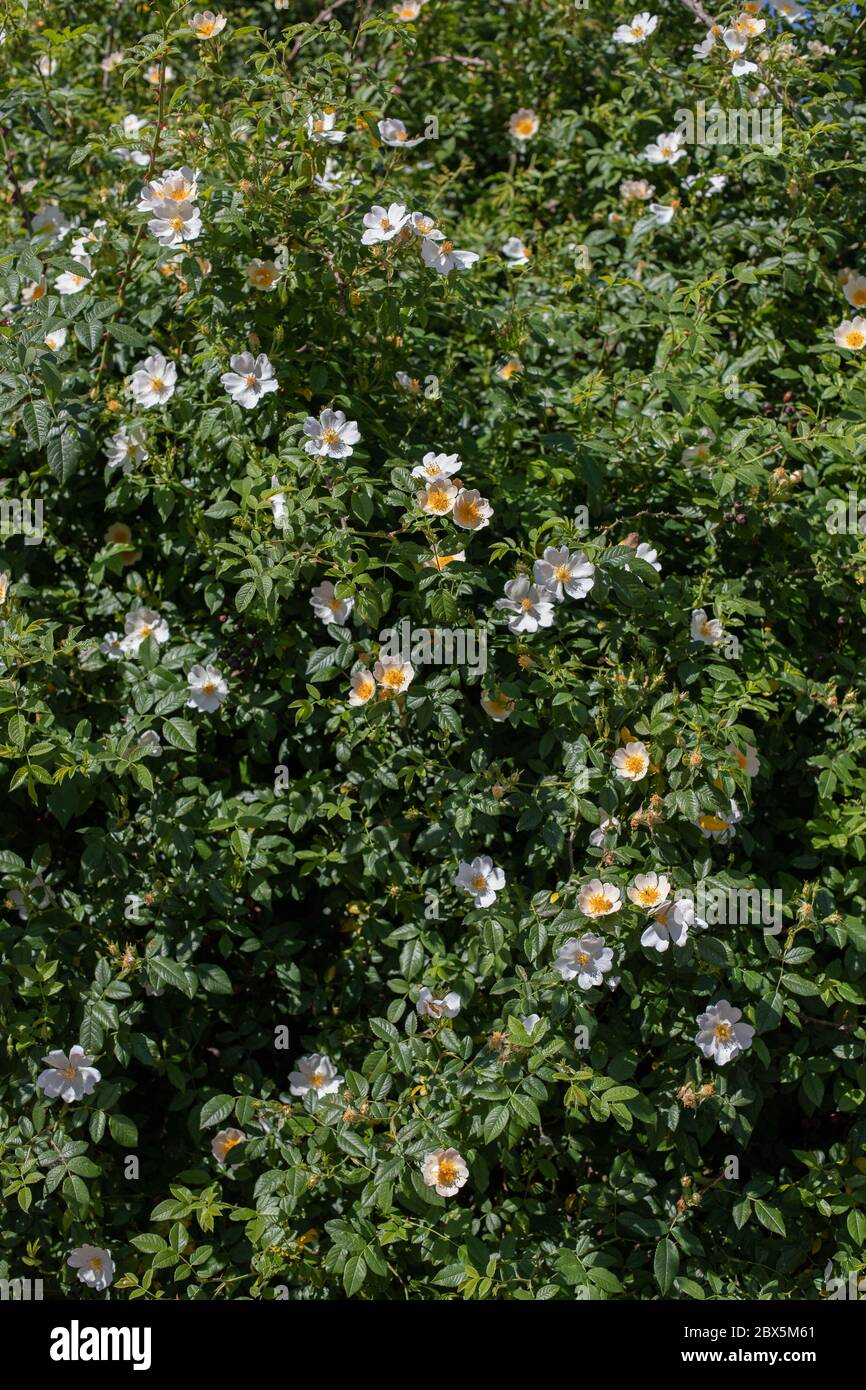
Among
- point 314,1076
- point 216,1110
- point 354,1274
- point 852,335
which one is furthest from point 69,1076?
point 852,335

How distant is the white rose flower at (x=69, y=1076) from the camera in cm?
224

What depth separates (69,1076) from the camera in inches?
89.0

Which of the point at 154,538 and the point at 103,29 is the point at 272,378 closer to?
the point at 154,538

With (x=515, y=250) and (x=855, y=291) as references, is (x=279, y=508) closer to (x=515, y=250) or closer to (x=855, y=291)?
(x=515, y=250)

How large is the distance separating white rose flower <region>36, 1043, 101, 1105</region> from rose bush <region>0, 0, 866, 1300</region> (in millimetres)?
11

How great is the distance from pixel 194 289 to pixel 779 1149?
6.47 ft

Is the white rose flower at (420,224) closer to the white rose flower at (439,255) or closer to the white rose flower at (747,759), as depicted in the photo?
the white rose flower at (439,255)

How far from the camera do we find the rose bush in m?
2.26

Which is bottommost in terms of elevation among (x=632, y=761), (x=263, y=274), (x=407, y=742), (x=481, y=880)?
(x=481, y=880)

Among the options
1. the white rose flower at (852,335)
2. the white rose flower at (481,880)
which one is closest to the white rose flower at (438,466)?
the white rose flower at (481,880)

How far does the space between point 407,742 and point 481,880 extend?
0.31 m

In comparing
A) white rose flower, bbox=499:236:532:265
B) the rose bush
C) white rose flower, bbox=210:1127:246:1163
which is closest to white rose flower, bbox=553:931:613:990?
the rose bush

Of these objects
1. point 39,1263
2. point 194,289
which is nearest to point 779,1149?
point 39,1263

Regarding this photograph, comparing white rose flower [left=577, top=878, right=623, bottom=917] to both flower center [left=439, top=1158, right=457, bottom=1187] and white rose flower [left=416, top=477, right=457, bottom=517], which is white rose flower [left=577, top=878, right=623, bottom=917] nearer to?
flower center [left=439, top=1158, right=457, bottom=1187]
